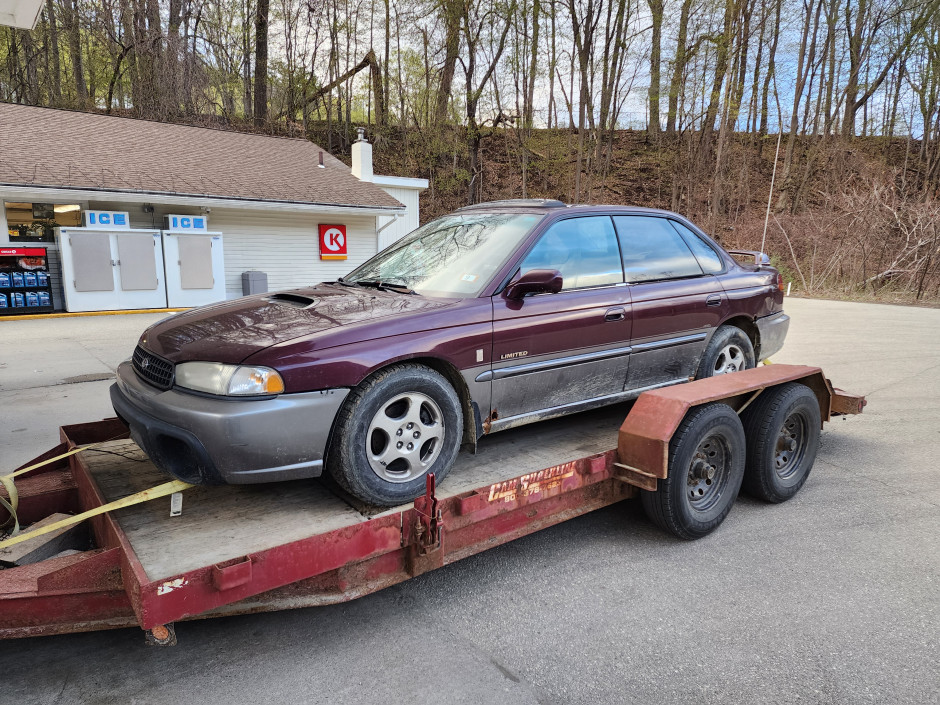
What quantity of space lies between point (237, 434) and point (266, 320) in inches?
28.4

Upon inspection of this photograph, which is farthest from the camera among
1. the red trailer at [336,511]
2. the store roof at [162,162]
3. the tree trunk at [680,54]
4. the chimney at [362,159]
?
the tree trunk at [680,54]

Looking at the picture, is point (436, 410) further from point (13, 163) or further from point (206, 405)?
point (13, 163)

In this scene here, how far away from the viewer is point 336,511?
285cm

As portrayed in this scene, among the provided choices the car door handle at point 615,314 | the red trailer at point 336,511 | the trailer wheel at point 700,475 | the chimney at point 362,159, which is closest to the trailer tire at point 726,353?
the red trailer at point 336,511

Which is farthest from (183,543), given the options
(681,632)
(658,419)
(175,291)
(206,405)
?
(175,291)

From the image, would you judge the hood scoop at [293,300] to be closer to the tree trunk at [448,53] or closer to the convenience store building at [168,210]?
the convenience store building at [168,210]

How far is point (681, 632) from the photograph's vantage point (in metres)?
2.79

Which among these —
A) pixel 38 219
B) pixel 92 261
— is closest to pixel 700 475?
pixel 92 261

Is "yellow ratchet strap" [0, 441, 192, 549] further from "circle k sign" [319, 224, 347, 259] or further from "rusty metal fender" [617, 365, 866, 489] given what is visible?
"circle k sign" [319, 224, 347, 259]

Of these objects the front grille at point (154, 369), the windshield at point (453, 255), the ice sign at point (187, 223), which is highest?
the ice sign at point (187, 223)

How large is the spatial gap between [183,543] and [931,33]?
38.8m

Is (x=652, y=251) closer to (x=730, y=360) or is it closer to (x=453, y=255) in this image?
(x=730, y=360)

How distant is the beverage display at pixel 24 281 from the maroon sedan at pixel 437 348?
12.7 m

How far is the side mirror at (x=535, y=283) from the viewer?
129 inches
